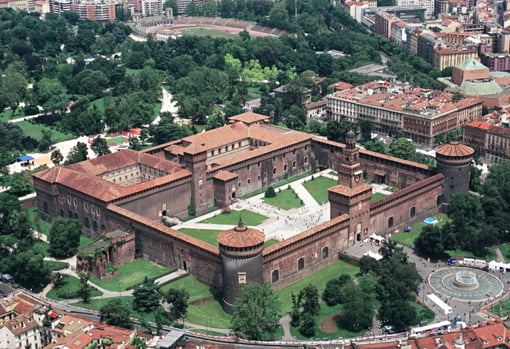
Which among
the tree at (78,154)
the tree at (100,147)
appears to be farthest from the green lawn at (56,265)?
the tree at (100,147)

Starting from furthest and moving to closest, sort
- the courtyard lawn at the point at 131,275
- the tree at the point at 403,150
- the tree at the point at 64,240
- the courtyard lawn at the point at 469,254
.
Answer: the tree at the point at 403,150
the tree at the point at 64,240
the courtyard lawn at the point at 469,254
the courtyard lawn at the point at 131,275

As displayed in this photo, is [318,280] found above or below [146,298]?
below

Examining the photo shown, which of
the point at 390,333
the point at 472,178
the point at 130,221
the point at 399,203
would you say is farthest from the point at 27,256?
the point at 472,178

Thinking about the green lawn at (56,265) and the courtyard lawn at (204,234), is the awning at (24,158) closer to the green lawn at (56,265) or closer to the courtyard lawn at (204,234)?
the courtyard lawn at (204,234)

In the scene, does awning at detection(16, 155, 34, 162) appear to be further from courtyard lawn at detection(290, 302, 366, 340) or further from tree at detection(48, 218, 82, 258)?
courtyard lawn at detection(290, 302, 366, 340)

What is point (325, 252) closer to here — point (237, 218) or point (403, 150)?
point (237, 218)

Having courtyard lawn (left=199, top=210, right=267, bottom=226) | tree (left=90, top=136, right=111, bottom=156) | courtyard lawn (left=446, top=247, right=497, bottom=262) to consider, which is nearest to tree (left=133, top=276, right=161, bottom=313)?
courtyard lawn (left=199, top=210, right=267, bottom=226)

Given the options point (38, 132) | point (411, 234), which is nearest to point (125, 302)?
point (411, 234)
